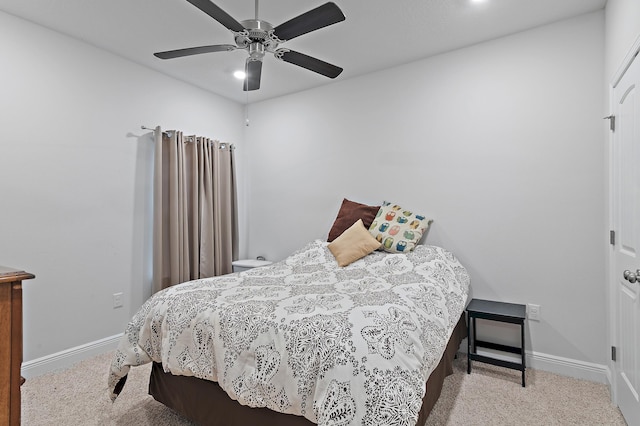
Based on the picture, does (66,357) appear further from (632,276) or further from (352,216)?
(632,276)

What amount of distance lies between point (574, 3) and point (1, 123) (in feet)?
13.8

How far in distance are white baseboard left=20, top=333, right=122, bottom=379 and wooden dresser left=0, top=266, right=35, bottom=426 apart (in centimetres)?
193

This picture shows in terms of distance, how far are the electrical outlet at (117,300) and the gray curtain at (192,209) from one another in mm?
292

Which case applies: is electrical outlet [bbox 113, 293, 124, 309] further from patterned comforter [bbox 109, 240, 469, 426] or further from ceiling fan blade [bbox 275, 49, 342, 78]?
ceiling fan blade [bbox 275, 49, 342, 78]

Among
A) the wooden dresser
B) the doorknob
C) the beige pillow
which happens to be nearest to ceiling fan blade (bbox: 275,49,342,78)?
the beige pillow

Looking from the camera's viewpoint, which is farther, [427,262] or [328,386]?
[427,262]

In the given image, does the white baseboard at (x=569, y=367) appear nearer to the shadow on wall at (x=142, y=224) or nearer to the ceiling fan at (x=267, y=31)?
the ceiling fan at (x=267, y=31)

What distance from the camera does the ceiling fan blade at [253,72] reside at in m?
2.29

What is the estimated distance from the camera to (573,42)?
2.54m

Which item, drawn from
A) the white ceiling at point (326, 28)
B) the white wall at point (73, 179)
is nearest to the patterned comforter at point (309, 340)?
the white wall at point (73, 179)

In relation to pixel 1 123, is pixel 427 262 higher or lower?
lower

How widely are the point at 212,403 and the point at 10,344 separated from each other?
97cm

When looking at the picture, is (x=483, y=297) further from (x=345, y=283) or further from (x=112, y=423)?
(x=112, y=423)

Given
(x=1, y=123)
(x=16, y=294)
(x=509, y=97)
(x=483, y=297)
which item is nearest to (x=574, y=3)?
(x=509, y=97)
